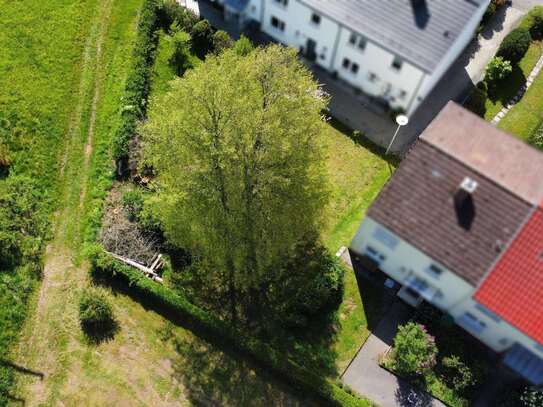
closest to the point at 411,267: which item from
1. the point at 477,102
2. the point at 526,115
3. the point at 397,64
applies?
the point at 397,64

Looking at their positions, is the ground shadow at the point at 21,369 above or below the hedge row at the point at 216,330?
below

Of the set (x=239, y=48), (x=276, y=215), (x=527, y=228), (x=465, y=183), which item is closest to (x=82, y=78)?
(x=239, y=48)

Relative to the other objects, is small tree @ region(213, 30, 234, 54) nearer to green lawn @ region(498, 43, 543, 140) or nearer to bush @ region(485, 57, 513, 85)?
bush @ region(485, 57, 513, 85)

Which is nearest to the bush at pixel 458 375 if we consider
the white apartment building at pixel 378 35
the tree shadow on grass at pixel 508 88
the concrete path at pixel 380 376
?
the concrete path at pixel 380 376

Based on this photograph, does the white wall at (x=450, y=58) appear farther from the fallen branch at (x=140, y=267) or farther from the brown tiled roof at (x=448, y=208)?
the fallen branch at (x=140, y=267)

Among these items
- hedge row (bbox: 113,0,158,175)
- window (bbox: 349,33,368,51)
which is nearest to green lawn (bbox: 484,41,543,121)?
window (bbox: 349,33,368,51)

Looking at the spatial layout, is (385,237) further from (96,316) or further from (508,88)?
(508,88)
